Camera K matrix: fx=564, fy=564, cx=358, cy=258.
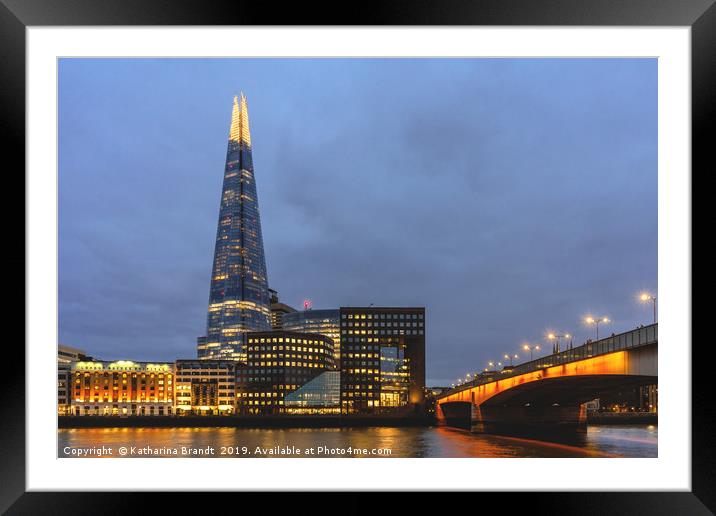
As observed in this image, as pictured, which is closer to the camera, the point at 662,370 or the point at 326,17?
the point at 326,17

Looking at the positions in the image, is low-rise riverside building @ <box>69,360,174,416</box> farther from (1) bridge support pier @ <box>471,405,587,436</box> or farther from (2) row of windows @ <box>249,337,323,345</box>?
(1) bridge support pier @ <box>471,405,587,436</box>

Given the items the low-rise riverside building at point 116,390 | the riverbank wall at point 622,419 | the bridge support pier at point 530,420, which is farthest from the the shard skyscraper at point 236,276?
the bridge support pier at point 530,420

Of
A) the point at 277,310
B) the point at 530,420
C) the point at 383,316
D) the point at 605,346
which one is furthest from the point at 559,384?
the point at 277,310

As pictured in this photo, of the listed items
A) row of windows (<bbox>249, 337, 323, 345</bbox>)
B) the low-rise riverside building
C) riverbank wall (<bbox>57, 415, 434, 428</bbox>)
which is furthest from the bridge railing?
row of windows (<bbox>249, 337, 323, 345</bbox>)

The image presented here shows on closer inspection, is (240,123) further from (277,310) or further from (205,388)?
(205,388)

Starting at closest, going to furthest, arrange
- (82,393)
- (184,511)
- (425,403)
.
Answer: (184,511), (82,393), (425,403)

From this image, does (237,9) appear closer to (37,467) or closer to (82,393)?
(37,467)

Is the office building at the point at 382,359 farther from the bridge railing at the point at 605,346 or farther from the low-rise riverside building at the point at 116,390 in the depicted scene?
the bridge railing at the point at 605,346

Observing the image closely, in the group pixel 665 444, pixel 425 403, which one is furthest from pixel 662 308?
pixel 425 403
